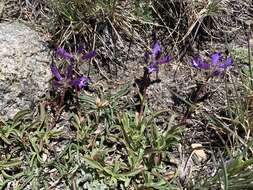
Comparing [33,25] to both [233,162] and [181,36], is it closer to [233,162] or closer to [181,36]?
[181,36]

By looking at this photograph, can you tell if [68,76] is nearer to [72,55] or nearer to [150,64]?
[72,55]

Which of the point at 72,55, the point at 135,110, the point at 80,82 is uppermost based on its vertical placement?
the point at 72,55

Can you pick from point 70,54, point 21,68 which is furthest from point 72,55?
point 21,68

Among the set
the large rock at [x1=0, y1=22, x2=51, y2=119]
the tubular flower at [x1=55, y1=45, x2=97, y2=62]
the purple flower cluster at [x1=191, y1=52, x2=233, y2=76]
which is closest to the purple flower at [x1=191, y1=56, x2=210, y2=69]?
the purple flower cluster at [x1=191, y1=52, x2=233, y2=76]

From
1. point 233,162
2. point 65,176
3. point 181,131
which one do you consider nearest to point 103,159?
point 65,176

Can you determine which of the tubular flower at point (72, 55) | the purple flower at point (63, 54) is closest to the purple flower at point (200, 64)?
the tubular flower at point (72, 55)

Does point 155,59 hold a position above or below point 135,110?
above

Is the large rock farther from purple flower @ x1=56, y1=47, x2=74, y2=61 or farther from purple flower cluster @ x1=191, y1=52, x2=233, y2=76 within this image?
purple flower cluster @ x1=191, y1=52, x2=233, y2=76

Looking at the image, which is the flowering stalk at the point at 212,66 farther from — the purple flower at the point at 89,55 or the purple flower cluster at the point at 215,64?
the purple flower at the point at 89,55
